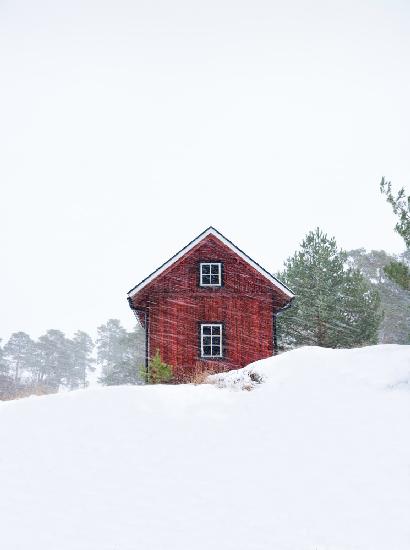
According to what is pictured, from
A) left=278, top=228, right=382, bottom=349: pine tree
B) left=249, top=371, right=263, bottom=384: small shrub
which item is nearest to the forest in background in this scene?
left=278, top=228, right=382, bottom=349: pine tree

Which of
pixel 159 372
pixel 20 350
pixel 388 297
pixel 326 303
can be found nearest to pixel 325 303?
pixel 326 303

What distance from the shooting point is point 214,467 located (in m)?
5.84

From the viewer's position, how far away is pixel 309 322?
23.7 m

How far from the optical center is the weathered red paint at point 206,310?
17188mm

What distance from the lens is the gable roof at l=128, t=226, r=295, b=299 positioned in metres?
17.0

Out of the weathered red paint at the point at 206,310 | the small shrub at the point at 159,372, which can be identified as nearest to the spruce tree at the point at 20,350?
the weathered red paint at the point at 206,310

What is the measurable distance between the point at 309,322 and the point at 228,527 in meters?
20.0

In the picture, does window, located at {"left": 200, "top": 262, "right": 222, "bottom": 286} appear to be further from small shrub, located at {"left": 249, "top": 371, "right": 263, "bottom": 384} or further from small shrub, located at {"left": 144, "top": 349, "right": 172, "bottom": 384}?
small shrub, located at {"left": 249, "top": 371, "right": 263, "bottom": 384}

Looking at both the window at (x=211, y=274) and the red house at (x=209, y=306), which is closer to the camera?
the red house at (x=209, y=306)

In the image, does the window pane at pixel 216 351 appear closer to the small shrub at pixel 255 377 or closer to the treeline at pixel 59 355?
the small shrub at pixel 255 377

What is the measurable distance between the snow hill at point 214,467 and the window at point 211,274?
8.40 m

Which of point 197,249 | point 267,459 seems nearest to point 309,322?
point 197,249

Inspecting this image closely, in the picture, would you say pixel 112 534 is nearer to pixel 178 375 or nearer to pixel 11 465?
pixel 11 465

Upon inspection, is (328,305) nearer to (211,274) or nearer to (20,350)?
(211,274)
